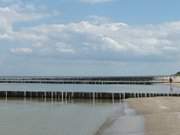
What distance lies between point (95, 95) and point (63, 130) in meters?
A: 40.4

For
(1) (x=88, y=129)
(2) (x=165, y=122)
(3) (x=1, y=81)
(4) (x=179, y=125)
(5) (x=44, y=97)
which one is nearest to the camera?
(4) (x=179, y=125)

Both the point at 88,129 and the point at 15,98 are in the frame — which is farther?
the point at 15,98

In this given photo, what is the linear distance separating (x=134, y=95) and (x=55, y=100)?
12.6 metres

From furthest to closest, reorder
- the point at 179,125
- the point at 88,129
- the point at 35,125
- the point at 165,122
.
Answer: the point at 35,125 < the point at 88,129 < the point at 165,122 < the point at 179,125

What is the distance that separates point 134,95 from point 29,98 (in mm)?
17177

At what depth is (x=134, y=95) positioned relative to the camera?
234 feet

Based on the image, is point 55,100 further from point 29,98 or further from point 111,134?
point 111,134

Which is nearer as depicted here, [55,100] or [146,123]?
[146,123]

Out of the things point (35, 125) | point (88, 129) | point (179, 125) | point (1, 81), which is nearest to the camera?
point (179, 125)

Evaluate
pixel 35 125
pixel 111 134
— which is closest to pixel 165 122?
pixel 111 134

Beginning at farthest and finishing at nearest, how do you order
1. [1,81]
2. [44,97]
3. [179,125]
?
[1,81] < [44,97] < [179,125]

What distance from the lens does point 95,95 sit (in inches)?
2874

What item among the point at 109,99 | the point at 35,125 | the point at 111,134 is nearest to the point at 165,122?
the point at 111,134

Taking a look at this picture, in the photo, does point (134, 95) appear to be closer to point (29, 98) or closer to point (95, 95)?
point (95, 95)
